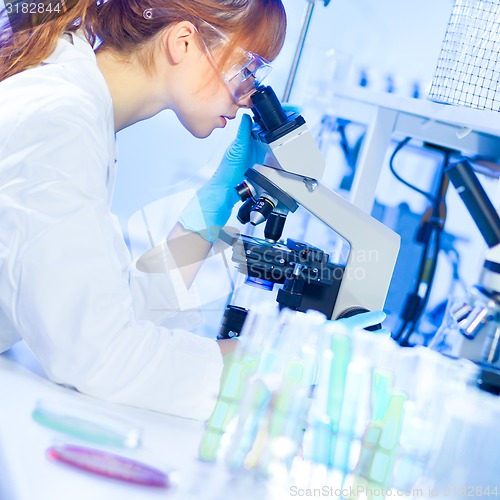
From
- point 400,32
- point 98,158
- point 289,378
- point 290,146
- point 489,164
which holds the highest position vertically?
point 400,32

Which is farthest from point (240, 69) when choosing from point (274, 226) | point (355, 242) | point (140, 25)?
point (355, 242)

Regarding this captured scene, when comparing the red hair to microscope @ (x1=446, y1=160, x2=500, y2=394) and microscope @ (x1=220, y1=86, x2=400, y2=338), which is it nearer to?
microscope @ (x1=220, y1=86, x2=400, y2=338)

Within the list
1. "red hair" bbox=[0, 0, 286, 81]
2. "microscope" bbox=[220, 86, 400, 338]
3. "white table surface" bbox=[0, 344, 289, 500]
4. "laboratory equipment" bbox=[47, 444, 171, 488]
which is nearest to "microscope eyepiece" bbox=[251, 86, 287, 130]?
"microscope" bbox=[220, 86, 400, 338]

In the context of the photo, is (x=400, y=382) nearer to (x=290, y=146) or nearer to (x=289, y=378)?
(x=289, y=378)

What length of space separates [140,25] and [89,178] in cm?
47

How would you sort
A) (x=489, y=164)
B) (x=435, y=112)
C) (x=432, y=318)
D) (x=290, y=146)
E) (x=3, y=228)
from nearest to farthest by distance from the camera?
(x=3, y=228) → (x=290, y=146) → (x=435, y=112) → (x=489, y=164) → (x=432, y=318)

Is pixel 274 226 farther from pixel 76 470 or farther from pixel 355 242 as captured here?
pixel 76 470

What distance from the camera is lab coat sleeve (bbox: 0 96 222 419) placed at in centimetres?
90

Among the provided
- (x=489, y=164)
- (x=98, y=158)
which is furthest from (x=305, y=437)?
(x=489, y=164)

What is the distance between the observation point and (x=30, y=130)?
0.94 meters

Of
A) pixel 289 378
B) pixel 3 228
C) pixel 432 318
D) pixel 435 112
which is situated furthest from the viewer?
pixel 432 318

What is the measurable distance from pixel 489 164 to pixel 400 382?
4.65 feet

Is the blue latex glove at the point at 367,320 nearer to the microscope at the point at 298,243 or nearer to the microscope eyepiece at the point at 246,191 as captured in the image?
the microscope at the point at 298,243

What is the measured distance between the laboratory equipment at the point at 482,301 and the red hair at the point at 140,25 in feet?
1.66
